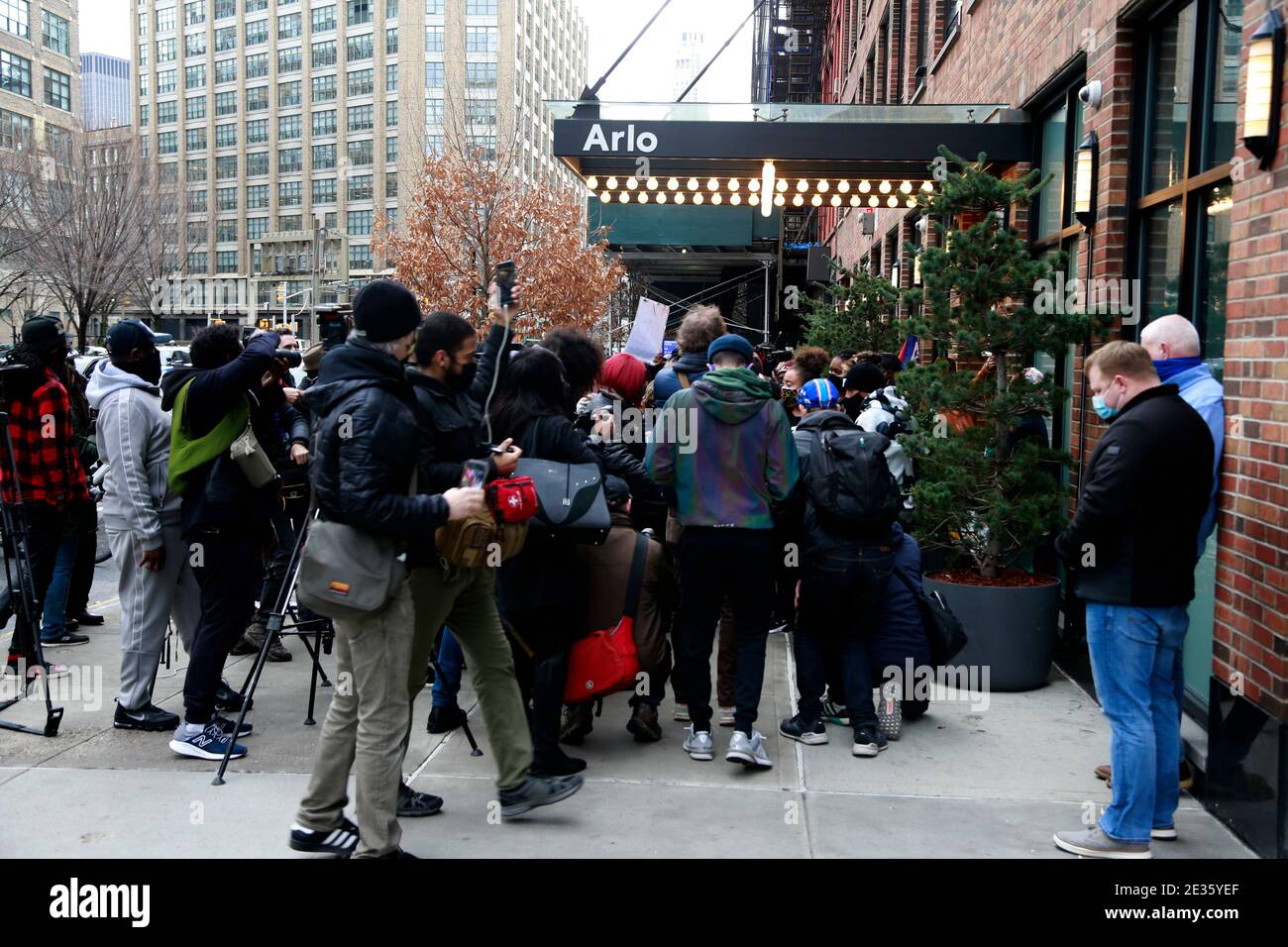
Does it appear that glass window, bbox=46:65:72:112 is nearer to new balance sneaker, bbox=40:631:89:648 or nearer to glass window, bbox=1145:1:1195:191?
new balance sneaker, bbox=40:631:89:648

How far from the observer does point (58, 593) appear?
7.26 meters

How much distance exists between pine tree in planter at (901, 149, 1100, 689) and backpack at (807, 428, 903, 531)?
1.21 metres

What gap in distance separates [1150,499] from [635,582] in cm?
236

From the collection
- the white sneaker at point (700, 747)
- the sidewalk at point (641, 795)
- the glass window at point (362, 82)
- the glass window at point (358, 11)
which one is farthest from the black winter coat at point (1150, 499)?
the glass window at point (358, 11)

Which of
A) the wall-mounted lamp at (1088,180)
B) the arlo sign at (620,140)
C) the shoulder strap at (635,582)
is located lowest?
the shoulder strap at (635,582)

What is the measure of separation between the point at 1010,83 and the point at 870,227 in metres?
8.67

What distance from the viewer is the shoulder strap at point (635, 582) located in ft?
17.1

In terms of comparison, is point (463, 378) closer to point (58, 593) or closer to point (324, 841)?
point (324, 841)

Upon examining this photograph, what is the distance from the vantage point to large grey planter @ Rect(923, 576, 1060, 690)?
638 centimetres

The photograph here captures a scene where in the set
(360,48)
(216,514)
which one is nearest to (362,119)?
(360,48)

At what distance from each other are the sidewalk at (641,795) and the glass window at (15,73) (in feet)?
194

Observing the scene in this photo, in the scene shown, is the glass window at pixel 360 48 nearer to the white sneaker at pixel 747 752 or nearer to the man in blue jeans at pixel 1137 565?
the white sneaker at pixel 747 752

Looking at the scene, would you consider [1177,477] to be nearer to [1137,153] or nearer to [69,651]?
[1137,153]

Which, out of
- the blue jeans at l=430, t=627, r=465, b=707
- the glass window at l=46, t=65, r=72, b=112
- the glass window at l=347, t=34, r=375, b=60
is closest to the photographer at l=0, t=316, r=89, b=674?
the blue jeans at l=430, t=627, r=465, b=707
